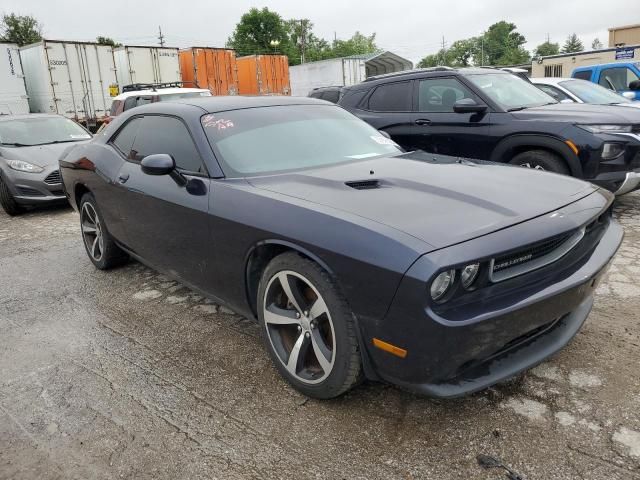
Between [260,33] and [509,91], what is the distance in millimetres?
61861

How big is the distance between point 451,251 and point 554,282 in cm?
61

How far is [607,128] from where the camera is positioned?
5.11 m

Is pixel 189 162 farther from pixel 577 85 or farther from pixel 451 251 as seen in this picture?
pixel 577 85

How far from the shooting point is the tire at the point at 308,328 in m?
2.28

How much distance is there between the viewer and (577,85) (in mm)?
8438

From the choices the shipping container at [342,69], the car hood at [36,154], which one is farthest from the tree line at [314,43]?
the car hood at [36,154]

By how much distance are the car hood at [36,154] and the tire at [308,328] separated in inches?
239

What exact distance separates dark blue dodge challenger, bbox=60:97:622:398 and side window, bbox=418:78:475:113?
2.61 m

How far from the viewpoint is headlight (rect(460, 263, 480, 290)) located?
2.07 m

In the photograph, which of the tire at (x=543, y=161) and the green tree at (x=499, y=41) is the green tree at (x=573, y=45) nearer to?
the green tree at (x=499, y=41)

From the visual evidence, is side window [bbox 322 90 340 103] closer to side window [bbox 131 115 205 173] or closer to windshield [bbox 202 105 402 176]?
windshield [bbox 202 105 402 176]

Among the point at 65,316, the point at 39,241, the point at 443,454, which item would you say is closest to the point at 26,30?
the point at 39,241

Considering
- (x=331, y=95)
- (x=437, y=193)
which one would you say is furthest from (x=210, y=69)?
(x=437, y=193)

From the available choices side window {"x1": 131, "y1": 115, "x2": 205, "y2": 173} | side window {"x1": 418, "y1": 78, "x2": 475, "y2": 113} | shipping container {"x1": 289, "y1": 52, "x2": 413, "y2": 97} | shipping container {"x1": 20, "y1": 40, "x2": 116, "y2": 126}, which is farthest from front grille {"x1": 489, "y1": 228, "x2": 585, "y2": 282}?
shipping container {"x1": 289, "y1": 52, "x2": 413, "y2": 97}
